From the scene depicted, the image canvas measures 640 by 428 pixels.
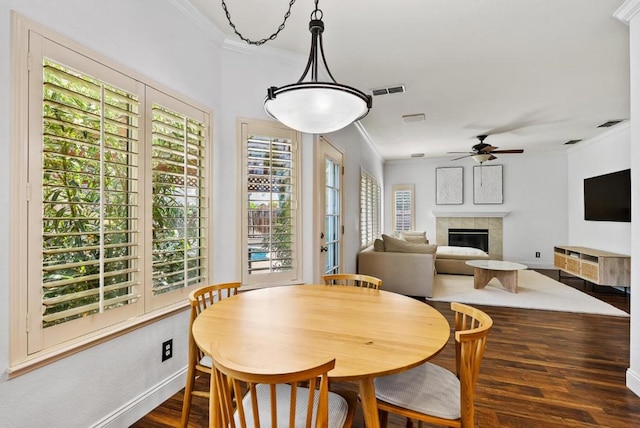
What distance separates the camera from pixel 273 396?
881 millimetres

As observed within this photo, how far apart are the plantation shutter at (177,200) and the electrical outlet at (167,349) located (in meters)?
0.35

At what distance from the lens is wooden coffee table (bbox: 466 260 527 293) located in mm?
4816

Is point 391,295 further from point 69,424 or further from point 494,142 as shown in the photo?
point 494,142

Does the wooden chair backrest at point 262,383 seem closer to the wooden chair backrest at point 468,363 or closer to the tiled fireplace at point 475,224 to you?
the wooden chair backrest at point 468,363

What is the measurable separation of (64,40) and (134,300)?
1.40 m

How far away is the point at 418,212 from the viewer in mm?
8070

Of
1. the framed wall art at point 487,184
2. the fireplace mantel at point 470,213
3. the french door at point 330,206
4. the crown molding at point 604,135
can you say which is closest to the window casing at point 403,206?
the fireplace mantel at point 470,213

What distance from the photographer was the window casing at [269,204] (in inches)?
106

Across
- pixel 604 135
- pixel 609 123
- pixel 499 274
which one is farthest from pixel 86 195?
pixel 604 135

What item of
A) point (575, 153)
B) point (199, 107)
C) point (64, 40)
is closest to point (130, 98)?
point (64, 40)

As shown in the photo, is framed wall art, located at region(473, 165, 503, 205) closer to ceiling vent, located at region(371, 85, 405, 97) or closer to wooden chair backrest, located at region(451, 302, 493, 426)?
ceiling vent, located at region(371, 85, 405, 97)

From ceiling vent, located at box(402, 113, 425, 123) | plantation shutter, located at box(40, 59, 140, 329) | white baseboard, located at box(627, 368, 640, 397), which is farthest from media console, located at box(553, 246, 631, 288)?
plantation shutter, located at box(40, 59, 140, 329)

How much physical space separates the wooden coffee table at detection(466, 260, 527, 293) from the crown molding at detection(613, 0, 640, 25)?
11.4 feet

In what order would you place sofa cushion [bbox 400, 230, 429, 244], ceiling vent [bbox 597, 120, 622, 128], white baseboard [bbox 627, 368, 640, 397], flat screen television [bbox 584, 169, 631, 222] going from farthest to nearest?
sofa cushion [bbox 400, 230, 429, 244] < ceiling vent [bbox 597, 120, 622, 128] < flat screen television [bbox 584, 169, 631, 222] < white baseboard [bbox 627, 368, 640, 397]
